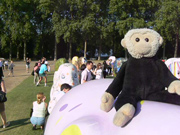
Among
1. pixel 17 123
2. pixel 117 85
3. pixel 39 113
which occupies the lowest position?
pixel 17 123

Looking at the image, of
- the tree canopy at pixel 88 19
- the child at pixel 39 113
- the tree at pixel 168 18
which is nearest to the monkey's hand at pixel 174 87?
the child at pixel 39 113

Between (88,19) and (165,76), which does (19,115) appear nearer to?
(165,76)

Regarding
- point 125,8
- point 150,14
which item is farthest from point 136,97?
point 150,14

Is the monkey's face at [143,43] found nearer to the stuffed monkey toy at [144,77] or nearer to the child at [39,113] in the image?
the stuffed monkey toy at [144,77]

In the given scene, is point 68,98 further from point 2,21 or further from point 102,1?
point 2,21

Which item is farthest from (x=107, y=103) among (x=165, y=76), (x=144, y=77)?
(x=165, y=76)

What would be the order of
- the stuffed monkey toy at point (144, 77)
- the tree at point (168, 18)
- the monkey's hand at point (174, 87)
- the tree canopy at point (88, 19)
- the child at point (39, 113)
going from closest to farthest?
the monkey's hand at point (174, 87), the stuffed monkey toy at point (144, 77), the child at point (39, 113), the tree at point (168, 18), the tree canopy at point (88, 19)

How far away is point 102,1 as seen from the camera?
122ft

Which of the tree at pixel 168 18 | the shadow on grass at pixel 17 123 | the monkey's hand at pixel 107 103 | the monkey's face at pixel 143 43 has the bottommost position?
the shadow on grass at pixel 17 123

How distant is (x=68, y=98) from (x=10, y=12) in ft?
131

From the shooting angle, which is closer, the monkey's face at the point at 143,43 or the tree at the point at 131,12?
the monkey's face at the point at 143,43

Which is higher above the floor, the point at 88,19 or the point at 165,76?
→ the point at 88,19

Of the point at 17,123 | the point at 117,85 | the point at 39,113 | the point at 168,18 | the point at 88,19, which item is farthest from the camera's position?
the point at 88,19

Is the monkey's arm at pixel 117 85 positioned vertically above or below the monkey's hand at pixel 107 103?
above
